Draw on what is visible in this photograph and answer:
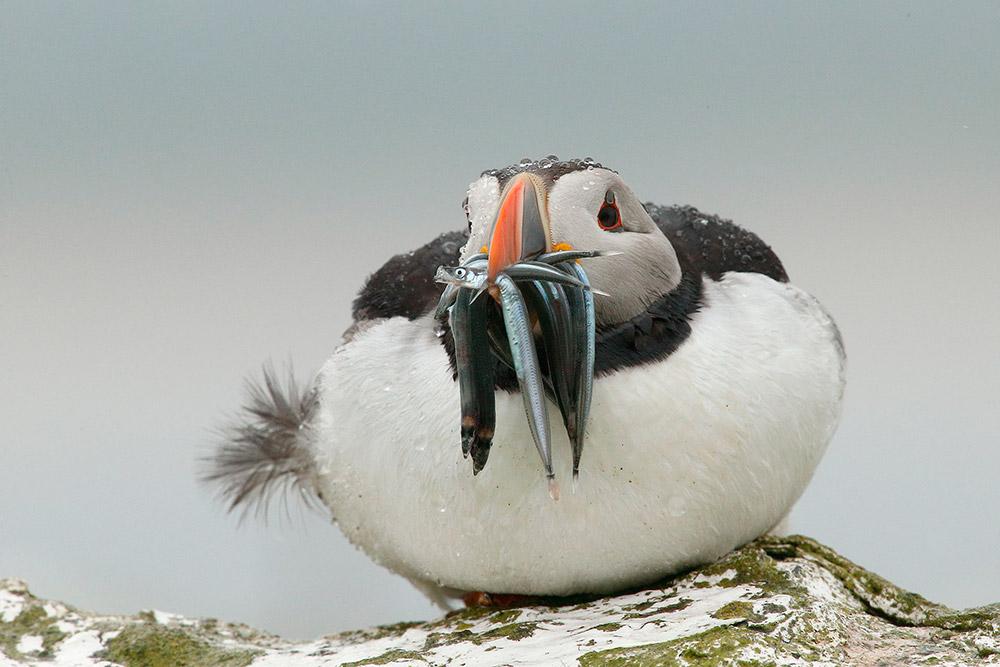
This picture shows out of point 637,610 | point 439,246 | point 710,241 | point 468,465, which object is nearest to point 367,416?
point 468,465

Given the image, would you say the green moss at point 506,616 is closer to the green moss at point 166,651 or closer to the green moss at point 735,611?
the green moss at point 735,611

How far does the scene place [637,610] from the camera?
10.1 feet

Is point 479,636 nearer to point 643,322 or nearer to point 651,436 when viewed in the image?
point 651,436

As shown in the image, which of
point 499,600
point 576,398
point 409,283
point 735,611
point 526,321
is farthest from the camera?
point 409,283

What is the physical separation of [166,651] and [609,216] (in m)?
1.78

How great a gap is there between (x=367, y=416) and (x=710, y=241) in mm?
1128

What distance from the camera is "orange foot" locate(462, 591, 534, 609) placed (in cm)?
337

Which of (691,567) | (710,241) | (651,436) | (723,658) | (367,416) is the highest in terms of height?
(710,241)

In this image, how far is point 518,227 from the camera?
105 inches

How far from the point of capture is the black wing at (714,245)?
3418 millimetres

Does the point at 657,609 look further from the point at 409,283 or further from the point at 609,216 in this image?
the point at 409,283

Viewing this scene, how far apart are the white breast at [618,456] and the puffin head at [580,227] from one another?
0.60ft

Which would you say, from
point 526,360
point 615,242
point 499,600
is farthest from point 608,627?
point 615,242

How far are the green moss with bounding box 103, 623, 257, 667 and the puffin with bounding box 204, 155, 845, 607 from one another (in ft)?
1.74
